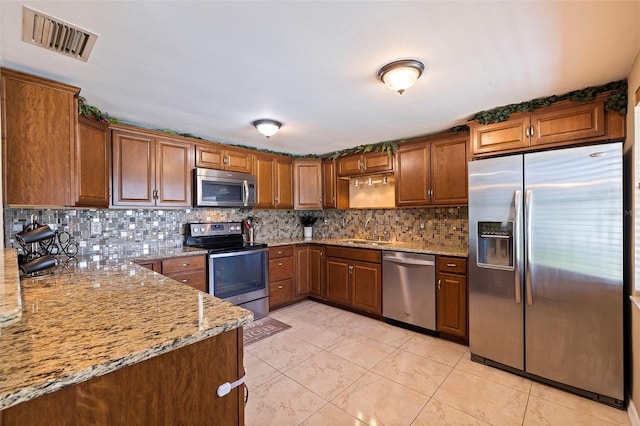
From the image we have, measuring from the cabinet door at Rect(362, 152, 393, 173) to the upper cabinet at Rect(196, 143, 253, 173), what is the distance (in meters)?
1.59

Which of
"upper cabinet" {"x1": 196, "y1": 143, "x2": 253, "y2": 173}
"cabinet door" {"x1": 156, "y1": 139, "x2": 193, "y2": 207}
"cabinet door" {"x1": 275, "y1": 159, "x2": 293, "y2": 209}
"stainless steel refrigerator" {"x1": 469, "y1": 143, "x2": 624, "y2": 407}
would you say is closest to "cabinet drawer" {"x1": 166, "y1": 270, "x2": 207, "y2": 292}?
"cabinet door" {"x1": 156, "y1": 139, "x2": 193, "y2": 207}

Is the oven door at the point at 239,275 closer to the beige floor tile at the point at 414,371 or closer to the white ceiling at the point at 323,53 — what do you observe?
the white ceiling at the point at 323,53

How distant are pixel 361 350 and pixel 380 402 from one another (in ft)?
2.41

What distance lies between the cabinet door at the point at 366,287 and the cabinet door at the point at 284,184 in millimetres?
1381

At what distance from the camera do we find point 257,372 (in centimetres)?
235

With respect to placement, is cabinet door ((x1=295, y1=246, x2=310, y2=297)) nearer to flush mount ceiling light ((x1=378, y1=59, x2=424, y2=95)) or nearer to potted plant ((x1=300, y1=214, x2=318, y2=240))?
potted plant ((x1=300, y1=214, x2=318, y2=240))

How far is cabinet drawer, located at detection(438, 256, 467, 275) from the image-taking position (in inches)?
109

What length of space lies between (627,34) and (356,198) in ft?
10.3

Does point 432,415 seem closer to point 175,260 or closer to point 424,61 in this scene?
point 424,61

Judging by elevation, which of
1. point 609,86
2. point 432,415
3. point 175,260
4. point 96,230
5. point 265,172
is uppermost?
point 609,86

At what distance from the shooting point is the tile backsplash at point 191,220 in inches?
104

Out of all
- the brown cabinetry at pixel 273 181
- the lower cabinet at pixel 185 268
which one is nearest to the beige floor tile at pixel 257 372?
the lower cabinet at pixel 185 268

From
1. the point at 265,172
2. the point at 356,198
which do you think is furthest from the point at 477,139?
the point at 265,172

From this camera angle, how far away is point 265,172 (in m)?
4.04
